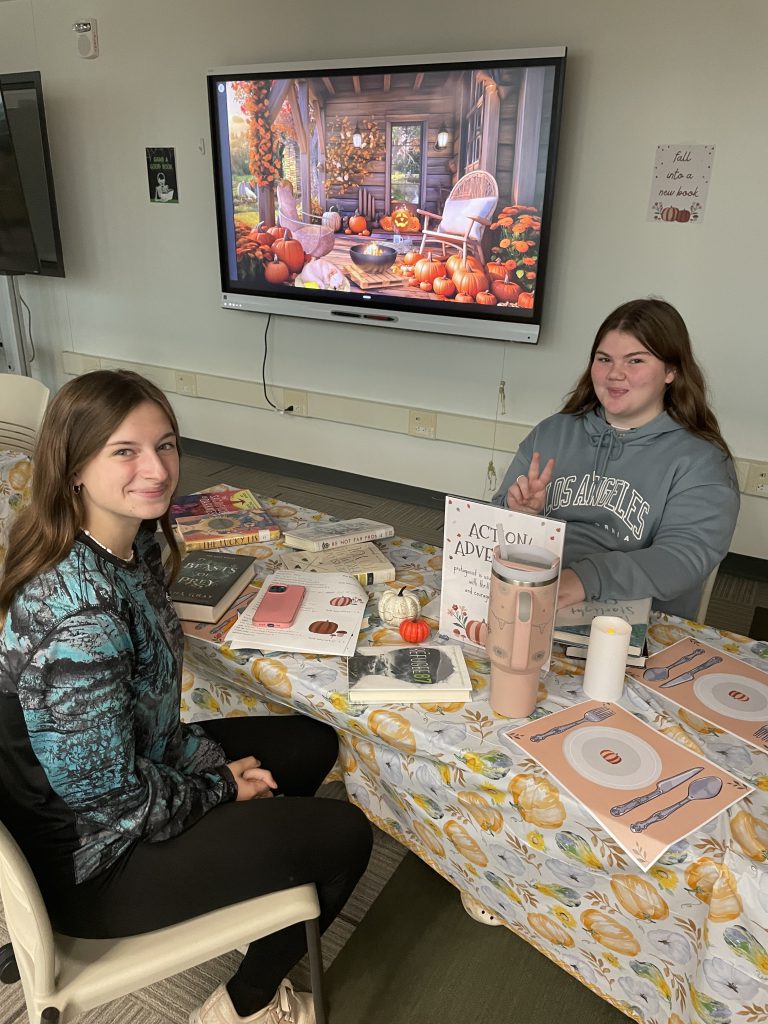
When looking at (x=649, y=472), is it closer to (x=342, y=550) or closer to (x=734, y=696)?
(x=734, y=696)

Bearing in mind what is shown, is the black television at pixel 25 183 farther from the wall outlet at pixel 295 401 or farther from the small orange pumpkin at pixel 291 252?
the wall outlet at pixel 295 401

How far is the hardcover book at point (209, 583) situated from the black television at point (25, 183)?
10.8 feet

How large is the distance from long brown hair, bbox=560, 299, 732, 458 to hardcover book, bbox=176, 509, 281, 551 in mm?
913

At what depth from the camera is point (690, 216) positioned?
2771 mm

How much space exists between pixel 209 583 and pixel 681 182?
2389mm

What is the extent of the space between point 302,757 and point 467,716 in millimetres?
428

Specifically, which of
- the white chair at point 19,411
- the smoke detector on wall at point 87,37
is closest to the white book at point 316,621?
the white chair at point 19,411

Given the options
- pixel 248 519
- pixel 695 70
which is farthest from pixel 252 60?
pixel 248 519

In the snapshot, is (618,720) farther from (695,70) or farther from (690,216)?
(695,70)

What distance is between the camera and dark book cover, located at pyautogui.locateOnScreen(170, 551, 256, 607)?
145 centimetres

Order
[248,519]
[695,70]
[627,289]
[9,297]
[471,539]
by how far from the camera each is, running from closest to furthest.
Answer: [471,539]
[248,519]
[695,70]
[627,289]
[9,297]

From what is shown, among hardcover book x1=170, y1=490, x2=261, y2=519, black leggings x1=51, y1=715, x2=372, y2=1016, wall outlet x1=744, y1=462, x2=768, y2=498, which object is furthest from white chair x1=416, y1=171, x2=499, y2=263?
black leggings x1=51, y1=715, x2=372, y2=1016

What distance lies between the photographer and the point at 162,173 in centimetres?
396

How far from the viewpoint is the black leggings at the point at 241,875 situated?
1057 millimetres
